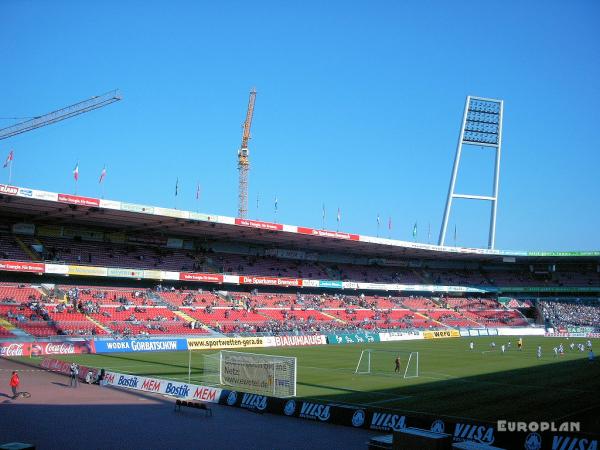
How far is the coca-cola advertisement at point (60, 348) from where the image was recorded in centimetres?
4344

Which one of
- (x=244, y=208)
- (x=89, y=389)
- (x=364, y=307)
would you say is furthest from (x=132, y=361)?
(x=244, y=208)

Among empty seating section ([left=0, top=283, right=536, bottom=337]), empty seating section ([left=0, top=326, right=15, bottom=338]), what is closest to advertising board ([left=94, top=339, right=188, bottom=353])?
empty seating section ([left=0, top=283, right=536, bottom=337])

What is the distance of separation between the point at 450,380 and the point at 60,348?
93.3 feet

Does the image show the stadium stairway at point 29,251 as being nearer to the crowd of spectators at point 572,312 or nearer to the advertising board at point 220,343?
the advertising board at point 220,343

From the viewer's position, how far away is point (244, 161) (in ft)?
415

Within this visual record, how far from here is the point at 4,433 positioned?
62.9ft

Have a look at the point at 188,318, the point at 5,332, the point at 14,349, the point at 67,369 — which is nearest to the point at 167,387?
the point at 67,369

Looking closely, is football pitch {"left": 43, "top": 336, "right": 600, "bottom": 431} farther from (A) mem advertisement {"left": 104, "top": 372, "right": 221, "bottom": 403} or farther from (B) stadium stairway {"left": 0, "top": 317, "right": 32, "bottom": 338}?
(B) stadium stairway {"left": 0, "top": 317, "right": 32, "bottom": 338}

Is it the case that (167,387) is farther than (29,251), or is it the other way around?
(29,251)

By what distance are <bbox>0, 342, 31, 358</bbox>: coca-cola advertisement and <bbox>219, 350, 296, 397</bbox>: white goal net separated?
18.9 metres

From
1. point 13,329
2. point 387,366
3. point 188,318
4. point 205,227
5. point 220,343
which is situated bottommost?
point 220,343

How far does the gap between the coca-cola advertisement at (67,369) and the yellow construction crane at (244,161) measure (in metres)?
90.1

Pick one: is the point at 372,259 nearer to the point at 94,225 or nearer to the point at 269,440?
the point at 94,225

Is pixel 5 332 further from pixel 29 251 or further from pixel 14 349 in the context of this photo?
pixel 29 251
